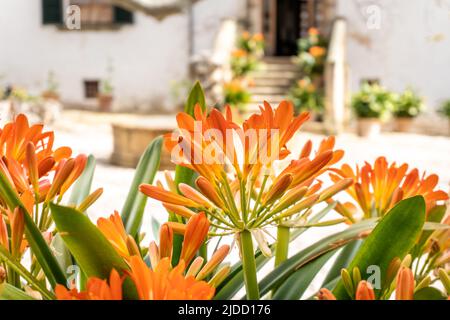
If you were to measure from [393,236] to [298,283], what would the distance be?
130 mm

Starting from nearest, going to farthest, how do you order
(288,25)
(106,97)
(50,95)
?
(50,95), (106,97), (288,25)

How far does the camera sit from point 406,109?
27.4 feet

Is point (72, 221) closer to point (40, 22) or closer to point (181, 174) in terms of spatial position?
point (181, 174)

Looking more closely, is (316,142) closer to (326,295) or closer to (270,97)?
(270,97)

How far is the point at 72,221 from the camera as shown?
32 cm

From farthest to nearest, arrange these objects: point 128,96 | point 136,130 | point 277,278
A: point 128,96, point 136,130, point 277,278

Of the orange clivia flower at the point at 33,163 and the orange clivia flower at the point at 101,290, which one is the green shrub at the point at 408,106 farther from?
the orange clivia flower at the point at 101,290

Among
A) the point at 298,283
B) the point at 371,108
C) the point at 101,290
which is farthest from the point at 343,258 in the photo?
the point at 371,108

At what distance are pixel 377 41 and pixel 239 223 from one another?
888 centimetres

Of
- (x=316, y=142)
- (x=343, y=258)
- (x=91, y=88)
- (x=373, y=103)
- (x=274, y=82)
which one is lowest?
(x=316, y=142)

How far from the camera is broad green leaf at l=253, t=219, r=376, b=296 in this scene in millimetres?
439
